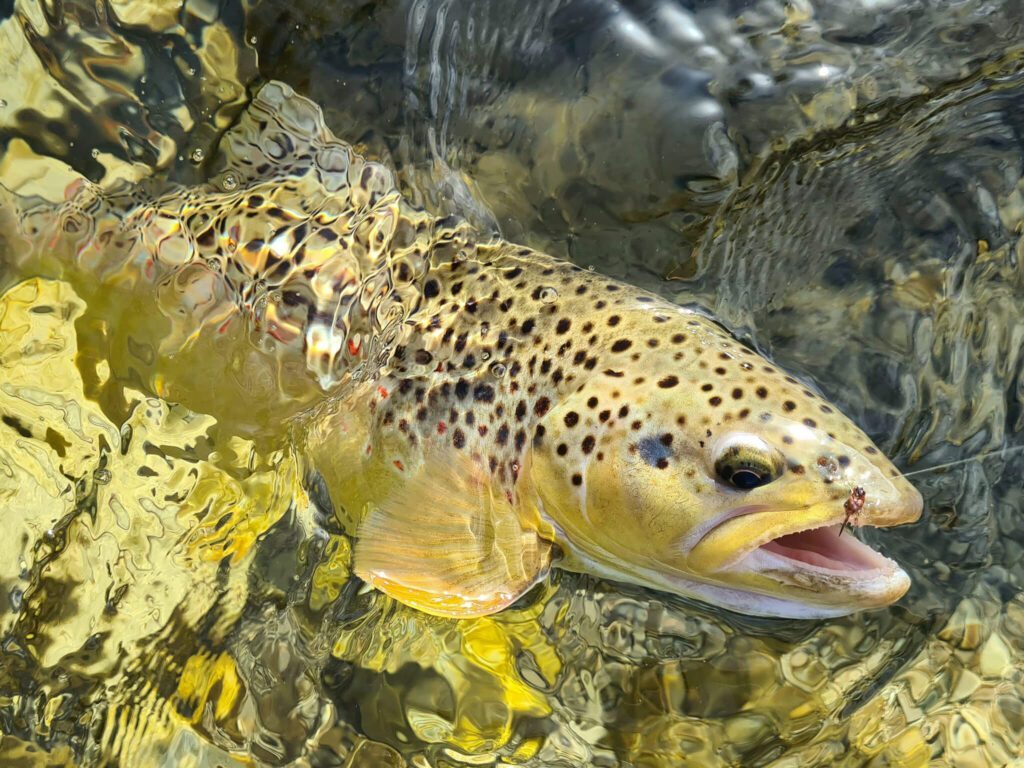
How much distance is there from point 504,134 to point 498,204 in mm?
484

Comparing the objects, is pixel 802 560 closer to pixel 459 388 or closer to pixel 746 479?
pixel 746 479

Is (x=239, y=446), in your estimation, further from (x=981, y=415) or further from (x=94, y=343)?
(x=981, y=415)

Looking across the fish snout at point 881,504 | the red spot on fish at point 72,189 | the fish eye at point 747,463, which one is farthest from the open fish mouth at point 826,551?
the red spot on fish at point 72,189

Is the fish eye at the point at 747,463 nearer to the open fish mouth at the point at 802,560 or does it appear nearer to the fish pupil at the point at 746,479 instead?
the fish pupil at the point at 746,479

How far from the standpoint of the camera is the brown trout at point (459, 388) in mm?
3539

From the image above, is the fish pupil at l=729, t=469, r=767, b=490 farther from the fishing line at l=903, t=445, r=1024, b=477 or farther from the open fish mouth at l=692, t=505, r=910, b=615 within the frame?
the fishing line at l=903, t=445, r=1024, b=477

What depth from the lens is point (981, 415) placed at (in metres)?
4.47

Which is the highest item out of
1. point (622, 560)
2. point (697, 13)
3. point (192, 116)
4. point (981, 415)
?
point (192, 116)

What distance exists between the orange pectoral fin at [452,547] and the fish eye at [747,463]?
100 centimetres

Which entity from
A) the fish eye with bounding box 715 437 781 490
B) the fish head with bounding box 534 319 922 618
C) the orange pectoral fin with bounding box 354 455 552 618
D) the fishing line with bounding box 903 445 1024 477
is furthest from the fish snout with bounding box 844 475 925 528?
the orange pectoral fin with bounding box 354 455 552 618

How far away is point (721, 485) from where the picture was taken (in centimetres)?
357

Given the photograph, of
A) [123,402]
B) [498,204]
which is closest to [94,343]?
[123,402]

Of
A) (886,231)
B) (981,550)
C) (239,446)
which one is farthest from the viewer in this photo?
(886,231)

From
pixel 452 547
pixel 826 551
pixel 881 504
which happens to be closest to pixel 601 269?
pixel 452 547
